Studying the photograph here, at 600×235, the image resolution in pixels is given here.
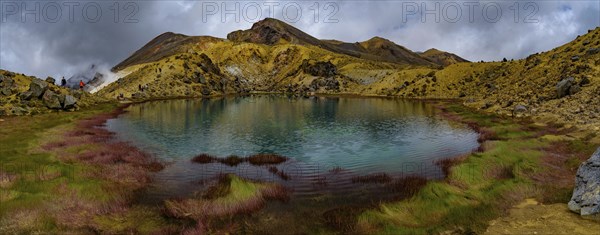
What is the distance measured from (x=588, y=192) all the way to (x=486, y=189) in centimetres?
557

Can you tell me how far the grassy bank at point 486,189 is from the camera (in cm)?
1844

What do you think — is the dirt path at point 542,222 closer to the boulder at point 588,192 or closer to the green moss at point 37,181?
the boulder at point 588,192

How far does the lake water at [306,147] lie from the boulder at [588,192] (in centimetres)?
992

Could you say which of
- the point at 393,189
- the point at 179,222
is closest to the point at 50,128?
the point at 179,222

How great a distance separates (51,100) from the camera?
7681cm

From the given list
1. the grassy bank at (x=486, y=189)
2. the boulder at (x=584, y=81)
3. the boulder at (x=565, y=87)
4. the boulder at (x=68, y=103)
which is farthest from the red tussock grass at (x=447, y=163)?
the boulder at (x=68, y=103)

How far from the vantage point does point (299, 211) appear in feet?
69.2

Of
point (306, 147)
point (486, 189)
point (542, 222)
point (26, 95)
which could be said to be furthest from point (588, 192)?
point (26, 95)

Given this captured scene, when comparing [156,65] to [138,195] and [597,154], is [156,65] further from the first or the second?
[597,154]

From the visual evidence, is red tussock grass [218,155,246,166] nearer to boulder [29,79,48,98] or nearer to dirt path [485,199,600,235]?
dirt path [485,199,600,235]

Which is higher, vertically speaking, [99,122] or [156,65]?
[156,65]

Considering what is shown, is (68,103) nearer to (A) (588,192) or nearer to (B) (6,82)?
(B) (6,82)

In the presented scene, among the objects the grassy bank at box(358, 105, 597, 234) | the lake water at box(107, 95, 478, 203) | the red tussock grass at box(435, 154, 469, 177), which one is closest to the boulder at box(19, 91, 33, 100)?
the lake water at box(107, 95, 478, 203)

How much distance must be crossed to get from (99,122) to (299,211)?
54086 millimetres
